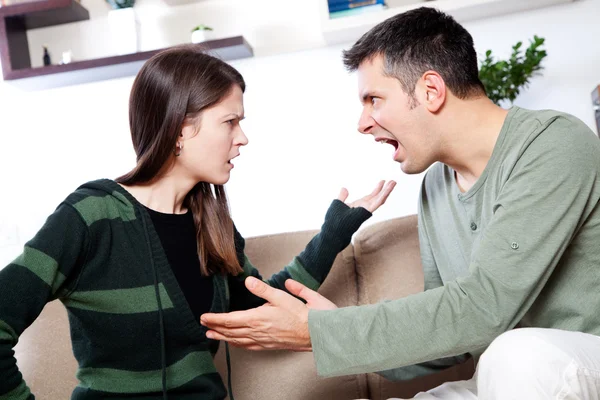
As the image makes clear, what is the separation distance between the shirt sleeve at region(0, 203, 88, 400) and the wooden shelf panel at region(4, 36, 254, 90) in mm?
1086

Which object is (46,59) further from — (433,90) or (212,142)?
(433,90)

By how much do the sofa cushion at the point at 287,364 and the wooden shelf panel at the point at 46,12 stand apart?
1.11 m

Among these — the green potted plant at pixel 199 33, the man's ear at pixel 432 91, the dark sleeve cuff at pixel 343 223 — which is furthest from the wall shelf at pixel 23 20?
the man's ear at pixel 432 91

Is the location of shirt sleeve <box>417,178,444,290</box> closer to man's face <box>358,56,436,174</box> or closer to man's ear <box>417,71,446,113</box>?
man's face <box>358,56,436,174</box>

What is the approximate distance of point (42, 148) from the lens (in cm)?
260

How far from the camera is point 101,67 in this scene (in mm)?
2377

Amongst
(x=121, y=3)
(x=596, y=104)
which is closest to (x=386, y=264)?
(x=596, y=104)

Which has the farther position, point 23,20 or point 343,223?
point 23,20

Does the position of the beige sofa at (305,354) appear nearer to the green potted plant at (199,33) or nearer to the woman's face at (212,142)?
the woman's face at (212,142)

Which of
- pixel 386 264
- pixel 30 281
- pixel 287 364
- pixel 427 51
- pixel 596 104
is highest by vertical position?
pixel 427 51

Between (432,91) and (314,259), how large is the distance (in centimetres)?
55

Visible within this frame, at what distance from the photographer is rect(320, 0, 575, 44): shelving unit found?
219 centimetres

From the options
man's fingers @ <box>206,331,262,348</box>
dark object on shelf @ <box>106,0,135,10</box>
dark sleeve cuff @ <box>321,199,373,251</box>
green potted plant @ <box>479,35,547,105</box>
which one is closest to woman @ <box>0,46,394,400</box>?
man's fingers @ <box>206,331,262,348</box>

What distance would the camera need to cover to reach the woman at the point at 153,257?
1.34m
